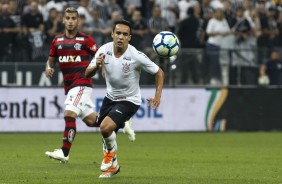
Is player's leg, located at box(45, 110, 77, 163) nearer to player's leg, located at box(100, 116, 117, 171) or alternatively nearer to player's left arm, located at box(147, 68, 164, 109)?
player's leg, located at box(100, 116, 117, 171)

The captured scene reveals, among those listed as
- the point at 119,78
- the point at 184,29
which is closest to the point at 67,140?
the point at 119,78

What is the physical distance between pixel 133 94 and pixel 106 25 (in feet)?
39.5

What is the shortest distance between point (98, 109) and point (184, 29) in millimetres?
3380

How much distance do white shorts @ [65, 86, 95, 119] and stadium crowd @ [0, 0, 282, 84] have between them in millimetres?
A: 8144

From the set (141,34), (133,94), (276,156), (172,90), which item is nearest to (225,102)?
(172,90)

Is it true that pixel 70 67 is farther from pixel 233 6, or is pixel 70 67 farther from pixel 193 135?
pixel 233 6

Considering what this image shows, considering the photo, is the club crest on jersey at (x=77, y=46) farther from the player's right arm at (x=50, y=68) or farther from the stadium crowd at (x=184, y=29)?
the stadium crowd at (x=184, y=29)

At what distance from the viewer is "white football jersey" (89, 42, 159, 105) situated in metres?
11.4

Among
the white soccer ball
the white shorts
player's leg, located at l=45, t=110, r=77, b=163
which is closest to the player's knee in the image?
player's leg, located at l=45, t=110, r=77, b=163

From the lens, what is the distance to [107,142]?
37.6ft

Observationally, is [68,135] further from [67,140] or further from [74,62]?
[74,62]

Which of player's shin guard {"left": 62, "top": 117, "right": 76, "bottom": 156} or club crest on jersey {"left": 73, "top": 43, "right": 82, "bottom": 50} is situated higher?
club crest on jersey {"left": 73, "top": 43, "right": 82, "bottom": 50}

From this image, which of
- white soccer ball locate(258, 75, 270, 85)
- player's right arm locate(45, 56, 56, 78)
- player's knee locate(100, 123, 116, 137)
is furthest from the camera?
white soccer ball locate(258, 75, 270, 85)

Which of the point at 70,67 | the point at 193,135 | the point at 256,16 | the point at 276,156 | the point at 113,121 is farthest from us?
the point at 256,16
